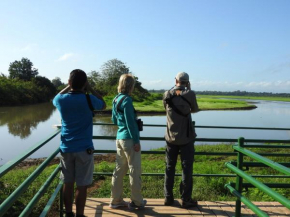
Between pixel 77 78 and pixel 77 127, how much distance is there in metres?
0.48

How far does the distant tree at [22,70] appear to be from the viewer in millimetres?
75750

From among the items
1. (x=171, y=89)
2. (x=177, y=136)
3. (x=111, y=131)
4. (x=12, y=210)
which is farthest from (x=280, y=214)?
(x=111, y=131)

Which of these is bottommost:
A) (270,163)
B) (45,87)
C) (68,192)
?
(68,192)

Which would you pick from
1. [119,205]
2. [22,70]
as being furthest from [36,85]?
[119,205]

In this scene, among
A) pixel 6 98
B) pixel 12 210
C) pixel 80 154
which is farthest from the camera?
pixel 6 98

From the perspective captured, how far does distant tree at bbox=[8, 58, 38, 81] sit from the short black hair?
78.1 m

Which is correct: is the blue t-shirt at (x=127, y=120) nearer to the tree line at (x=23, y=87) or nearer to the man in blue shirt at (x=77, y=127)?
the man in blue shirt at (x=77, y=127)

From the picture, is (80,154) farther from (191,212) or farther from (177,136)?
(191,212)

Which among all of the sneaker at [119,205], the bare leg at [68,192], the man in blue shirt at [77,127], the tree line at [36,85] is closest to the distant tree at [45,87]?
the tree line at [36,85]

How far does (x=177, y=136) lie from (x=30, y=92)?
53789 millimetres

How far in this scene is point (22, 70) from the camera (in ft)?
257

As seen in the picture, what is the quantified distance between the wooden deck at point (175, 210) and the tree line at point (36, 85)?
26.1m

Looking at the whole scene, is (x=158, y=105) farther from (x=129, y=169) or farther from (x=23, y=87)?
(x=129, y=169)

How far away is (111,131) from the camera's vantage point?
19.5 metres
